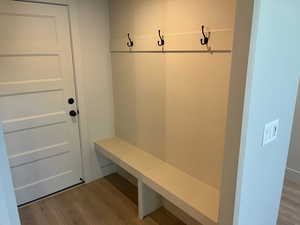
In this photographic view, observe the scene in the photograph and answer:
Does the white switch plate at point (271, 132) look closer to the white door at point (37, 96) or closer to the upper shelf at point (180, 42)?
the upper shelf at point (180, 42)

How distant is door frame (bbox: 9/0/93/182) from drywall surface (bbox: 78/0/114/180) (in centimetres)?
4

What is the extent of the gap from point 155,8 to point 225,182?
157 cm

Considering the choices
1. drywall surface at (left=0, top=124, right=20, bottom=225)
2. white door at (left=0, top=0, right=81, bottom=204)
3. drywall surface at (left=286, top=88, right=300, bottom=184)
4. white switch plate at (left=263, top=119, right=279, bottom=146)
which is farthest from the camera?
drywall surface at (left=286, top=88, right=300, bottom=184)

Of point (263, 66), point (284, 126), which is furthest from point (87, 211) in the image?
point (263, 66)

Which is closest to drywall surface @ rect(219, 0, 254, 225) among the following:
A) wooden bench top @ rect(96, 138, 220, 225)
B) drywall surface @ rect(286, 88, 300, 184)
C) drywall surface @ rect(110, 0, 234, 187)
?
wooden bench top @ rect(96, 138, 220, 225)

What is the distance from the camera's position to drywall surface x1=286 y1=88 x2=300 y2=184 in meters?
2.71

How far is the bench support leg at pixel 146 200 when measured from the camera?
221 centimetres

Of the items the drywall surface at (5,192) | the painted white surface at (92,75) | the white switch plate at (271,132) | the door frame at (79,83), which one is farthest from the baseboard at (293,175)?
the drywall surface at (5,192)

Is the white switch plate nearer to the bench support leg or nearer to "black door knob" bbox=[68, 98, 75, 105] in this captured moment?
the bench support leg

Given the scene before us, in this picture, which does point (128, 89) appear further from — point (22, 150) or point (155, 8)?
point (22, 150)

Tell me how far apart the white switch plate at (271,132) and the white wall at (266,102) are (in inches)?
1.2

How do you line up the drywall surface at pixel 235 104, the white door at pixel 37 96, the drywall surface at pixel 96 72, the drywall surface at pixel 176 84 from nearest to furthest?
the drywall surface at pixel 235 104 → the drywall surface at pixel 176 84 → the white door at pixel 37 96 → the drywall surface at pixel 96 72

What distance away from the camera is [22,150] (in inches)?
92.5

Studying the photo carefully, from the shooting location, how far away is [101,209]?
2.40m
